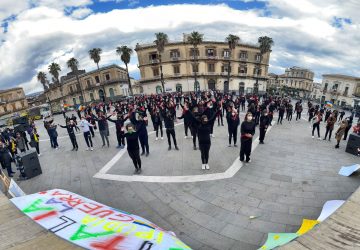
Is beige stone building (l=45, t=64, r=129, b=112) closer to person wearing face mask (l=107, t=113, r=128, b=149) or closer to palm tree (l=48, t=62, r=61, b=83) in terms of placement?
palm tree (l=48, t=62, r=61, b=83)

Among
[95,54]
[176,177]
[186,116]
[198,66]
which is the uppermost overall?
[95,54]

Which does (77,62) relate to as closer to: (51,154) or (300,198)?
(51,154)

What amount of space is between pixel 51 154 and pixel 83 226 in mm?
10156

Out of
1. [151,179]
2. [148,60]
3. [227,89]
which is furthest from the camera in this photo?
[227,89]

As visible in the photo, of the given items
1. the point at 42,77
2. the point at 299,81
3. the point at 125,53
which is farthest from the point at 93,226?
the point at 299,81

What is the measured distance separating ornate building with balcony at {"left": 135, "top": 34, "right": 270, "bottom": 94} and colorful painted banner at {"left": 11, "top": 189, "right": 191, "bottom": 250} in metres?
44.3

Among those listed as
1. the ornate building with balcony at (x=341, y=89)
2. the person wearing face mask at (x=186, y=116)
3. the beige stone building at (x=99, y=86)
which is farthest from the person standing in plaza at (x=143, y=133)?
the ornate building with balcony at (x=341, y=89)

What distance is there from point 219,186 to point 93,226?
416 cm

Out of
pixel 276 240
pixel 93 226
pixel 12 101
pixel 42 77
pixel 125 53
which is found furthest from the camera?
pixel 42 77

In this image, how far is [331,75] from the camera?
5494cm

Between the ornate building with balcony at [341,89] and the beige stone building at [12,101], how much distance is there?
9277cm

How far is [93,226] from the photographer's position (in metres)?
3.30

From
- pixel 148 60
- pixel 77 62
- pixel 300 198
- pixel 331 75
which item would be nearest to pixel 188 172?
pixel 300 198

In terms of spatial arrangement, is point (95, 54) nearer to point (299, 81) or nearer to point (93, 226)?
point (93, 226)
